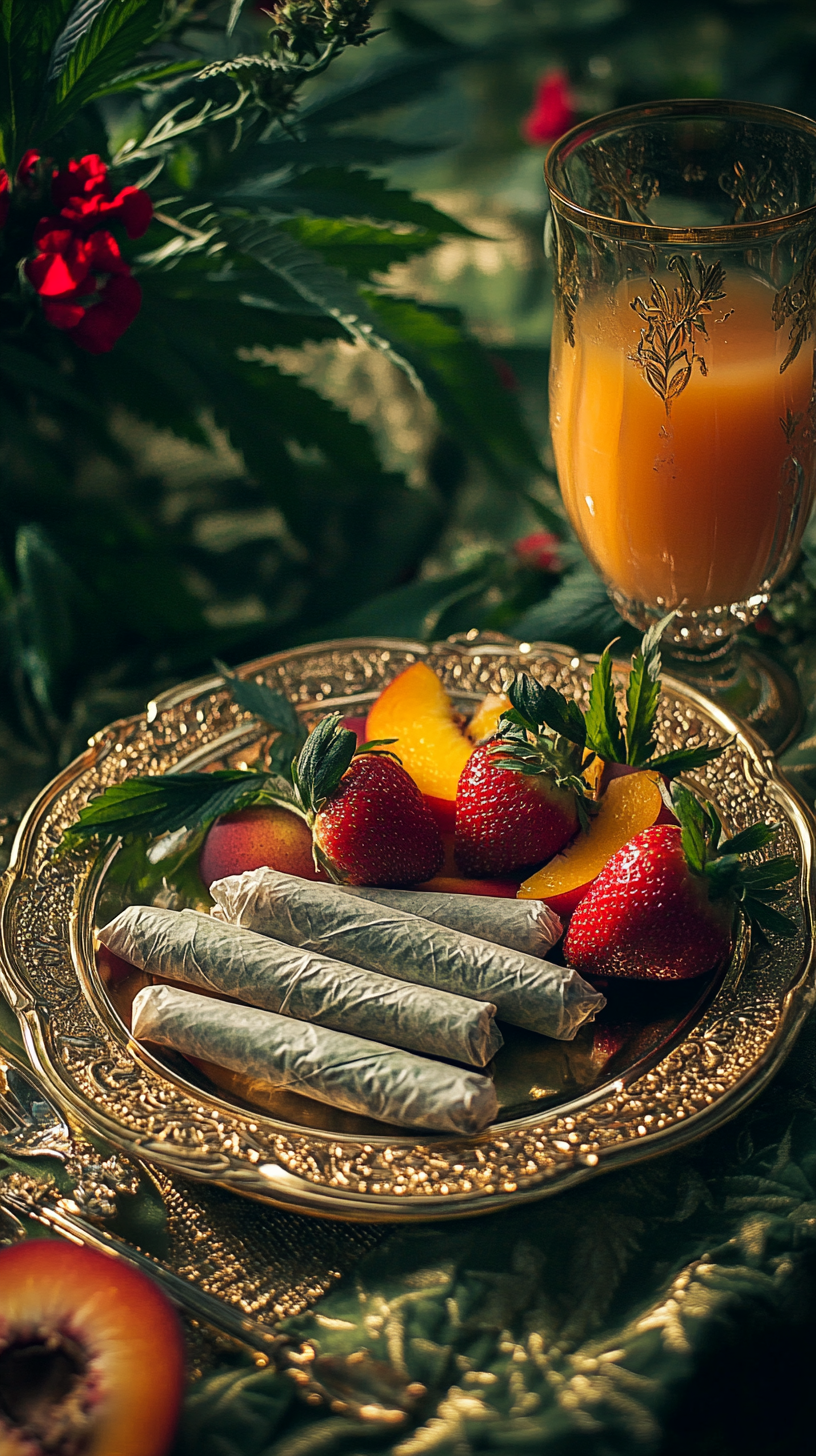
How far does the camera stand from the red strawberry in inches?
34.9

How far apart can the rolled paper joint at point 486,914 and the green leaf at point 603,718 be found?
0.12 m

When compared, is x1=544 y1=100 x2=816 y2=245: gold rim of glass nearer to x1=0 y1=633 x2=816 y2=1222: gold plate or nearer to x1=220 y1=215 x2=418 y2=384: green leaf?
x1=220 y1=215 x2=418 y2=384: green leaf

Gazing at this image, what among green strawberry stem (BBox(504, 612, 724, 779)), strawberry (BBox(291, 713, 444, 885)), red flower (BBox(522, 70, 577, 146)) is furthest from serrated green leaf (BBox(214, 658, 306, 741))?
red flower (BBox(522, 70, 577, 146))

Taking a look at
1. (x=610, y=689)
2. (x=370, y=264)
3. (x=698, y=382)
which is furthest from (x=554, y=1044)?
(x=370, y=264)

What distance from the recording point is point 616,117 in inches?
41.8

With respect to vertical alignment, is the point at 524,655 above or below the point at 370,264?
below

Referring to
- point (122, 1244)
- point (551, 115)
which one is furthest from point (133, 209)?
point (551, 115)

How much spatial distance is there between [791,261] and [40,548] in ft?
2.25

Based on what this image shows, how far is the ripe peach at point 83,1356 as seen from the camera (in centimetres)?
62

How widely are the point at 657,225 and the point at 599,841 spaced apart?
465 mm

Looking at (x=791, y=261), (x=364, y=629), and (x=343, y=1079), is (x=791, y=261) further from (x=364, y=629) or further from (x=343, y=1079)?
(x=343, y=1079)

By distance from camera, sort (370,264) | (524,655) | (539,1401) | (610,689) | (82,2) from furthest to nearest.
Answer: (370,264) → (524,655) → (82,2) → (610,689) → (539,1401)

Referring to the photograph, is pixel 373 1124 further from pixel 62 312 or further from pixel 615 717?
pixel 62 312

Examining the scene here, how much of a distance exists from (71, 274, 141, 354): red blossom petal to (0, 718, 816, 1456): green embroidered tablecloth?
737mm
